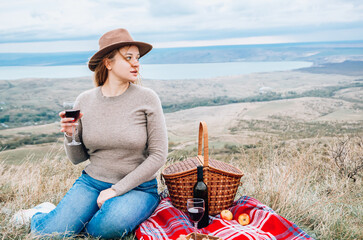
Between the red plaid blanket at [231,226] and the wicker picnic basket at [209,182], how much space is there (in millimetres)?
117

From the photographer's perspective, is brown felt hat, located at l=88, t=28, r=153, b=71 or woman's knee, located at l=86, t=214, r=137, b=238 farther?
brown felt hat, located at l=88, t=28, r=153, b=71

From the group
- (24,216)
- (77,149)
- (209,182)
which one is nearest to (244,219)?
(209,182)

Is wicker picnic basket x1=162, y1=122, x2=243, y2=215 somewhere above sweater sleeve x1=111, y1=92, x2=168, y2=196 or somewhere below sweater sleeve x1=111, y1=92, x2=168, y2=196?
below

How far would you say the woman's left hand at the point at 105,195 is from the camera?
298cm

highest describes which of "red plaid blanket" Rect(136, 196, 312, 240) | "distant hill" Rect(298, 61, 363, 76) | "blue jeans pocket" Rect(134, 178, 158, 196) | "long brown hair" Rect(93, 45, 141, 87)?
"long brown hair" Rect(93, 45, 141, 87)

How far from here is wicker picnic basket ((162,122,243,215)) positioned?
313 centimetres

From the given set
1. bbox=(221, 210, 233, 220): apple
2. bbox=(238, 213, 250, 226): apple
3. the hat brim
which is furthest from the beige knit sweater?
bbox=(238, 213, 250, 226): apple

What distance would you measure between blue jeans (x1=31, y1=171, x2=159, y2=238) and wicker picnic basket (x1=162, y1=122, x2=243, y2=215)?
0.92 ft

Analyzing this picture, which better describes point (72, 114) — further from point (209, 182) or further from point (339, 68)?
point (339, 68)

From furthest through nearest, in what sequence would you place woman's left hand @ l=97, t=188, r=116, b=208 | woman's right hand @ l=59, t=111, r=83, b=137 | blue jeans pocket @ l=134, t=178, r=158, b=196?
blue jeans pocket @ l=134, t=178, r=158, b=196 → woman's left hand @ l=97, t=188, r=116, b=208 → woman's right hand @ l=59, t=111, r=83, b=137

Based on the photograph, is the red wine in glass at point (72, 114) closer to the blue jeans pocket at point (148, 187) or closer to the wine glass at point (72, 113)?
the wine glass at point (72, 113)

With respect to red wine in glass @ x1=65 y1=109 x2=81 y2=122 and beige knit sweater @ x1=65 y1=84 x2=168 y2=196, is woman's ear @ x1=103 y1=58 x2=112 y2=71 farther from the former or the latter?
red wine in glass @ x1=65 y1=109 x2=81 y2=122

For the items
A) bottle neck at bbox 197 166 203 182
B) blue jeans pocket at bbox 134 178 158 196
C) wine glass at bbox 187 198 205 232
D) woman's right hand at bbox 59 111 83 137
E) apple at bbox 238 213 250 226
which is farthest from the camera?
blue jeans pocket at bbox 134 178 158 196

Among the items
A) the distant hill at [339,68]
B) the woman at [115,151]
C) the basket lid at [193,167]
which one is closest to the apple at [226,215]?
the basket lid at [193,167]
